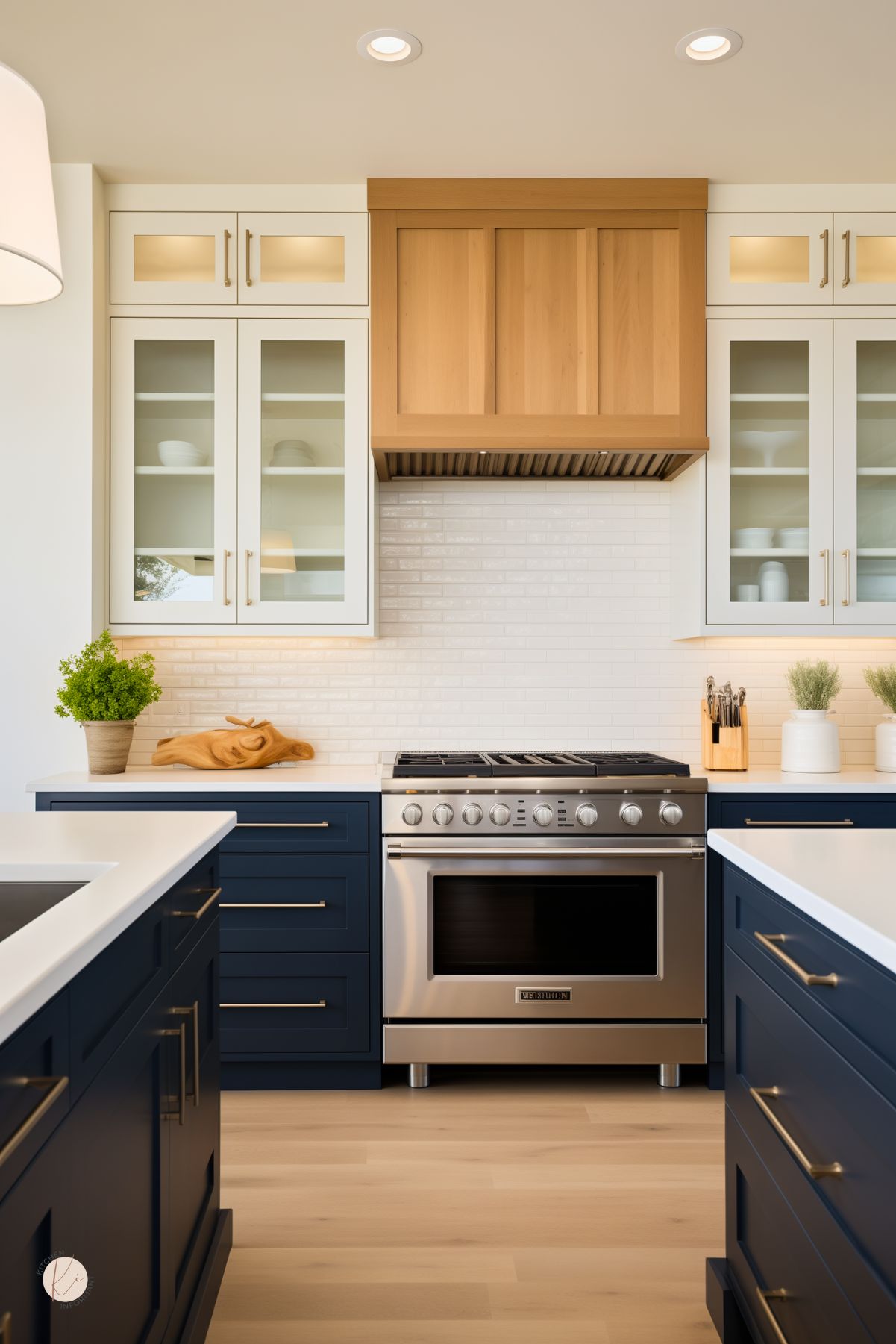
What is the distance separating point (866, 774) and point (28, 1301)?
9.57 feet

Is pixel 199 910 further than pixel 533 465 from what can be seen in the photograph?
No

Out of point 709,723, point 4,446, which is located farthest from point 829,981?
point 4,446

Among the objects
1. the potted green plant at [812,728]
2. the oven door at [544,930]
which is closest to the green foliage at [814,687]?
the potted green plant at [812,728]

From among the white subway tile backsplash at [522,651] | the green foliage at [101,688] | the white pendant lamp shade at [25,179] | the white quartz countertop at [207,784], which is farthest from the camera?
the white subway tile backsplash at [522,651]

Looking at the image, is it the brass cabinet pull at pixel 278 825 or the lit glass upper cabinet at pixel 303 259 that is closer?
the brass cabinet pull at pixel 278 825

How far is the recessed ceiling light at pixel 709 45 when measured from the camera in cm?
242

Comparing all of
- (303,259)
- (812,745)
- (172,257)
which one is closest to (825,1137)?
(812,745)

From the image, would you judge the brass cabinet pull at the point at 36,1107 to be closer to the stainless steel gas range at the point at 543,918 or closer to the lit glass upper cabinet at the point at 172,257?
the stainless steel gas range at the point at 543,918

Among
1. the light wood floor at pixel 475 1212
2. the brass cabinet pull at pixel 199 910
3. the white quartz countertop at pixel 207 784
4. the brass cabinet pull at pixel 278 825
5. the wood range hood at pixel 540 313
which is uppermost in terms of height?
the wood range hood at pixel 540 313

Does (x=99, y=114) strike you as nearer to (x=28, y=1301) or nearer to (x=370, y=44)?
(x=370, y=44)

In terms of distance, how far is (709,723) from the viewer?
3.24 m

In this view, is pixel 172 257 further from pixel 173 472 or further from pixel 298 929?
pixel 298 929

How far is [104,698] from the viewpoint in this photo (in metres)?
3.01

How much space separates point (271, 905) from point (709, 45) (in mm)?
2726
